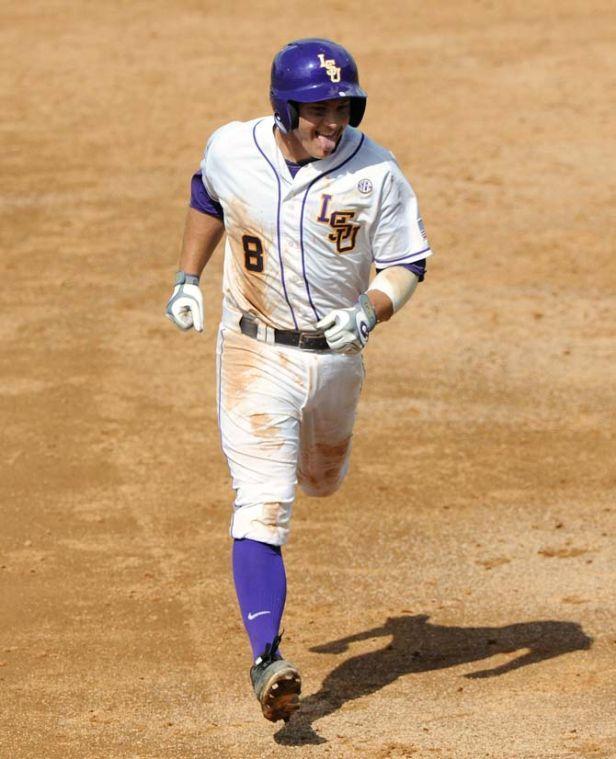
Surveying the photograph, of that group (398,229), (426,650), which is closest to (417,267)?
(398,229)

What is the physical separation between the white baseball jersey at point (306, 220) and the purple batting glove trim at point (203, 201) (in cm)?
11

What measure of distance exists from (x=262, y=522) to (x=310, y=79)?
1.68 metres

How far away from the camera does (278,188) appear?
605 centimetres

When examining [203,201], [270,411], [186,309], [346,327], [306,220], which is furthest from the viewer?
[203,201]

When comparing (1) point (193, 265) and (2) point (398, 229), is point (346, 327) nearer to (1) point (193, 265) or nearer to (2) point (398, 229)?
(2) point (398, 229)

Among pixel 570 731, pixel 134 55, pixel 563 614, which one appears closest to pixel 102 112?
pixel 134 55

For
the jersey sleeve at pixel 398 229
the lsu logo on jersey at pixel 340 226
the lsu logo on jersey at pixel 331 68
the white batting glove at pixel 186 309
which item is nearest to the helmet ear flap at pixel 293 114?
the lsu logo on jersey at pixel 331 68

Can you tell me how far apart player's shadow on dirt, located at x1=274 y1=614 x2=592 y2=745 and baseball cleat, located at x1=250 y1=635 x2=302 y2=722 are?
66 cm

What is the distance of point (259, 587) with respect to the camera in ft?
19.6

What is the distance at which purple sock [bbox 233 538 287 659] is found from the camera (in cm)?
592

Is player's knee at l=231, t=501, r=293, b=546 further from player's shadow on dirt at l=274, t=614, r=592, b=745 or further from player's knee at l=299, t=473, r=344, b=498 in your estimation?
player's shadow on dirt at l=274, t=614, r=592, b=745

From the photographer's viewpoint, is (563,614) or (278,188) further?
(563,614)

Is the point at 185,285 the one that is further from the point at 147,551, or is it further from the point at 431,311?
the point at 431,311

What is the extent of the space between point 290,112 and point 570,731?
256 centimetres
